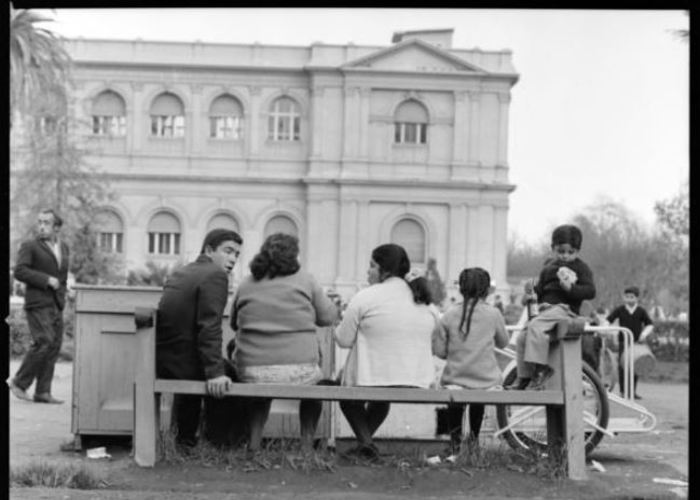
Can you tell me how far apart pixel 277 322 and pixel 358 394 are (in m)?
0.65

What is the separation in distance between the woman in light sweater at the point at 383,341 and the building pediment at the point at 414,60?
5505 cm

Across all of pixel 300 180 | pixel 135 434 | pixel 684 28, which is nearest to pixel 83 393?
pixel 135 434

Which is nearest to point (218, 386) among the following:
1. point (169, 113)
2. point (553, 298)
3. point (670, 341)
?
point (553, 298)

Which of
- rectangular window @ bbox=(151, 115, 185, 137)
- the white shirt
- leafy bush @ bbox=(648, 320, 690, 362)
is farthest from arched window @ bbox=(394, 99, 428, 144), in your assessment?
the white shirt

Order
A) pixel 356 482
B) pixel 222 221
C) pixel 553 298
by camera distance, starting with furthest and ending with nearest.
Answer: pixel 222 221
pixel 553 298
pixel 356 482

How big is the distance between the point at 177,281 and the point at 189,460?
101 centimetres

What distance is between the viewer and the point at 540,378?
766 centimetres

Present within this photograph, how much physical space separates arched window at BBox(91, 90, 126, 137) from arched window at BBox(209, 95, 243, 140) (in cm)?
440

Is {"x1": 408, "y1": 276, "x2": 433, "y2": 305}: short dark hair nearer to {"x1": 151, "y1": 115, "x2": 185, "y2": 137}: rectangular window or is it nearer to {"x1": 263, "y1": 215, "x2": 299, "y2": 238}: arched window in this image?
{"x1": 263, "y1": 215, "x2": 299, "y2": 238}: arched window

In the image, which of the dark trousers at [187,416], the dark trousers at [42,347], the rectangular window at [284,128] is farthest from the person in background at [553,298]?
the rectangular window at [284,128]

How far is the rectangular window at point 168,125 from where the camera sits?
6275 centimetres

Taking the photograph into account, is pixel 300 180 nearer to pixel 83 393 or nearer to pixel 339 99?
pixel 339 99

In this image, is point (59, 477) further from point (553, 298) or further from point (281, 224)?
point (281, 224)
